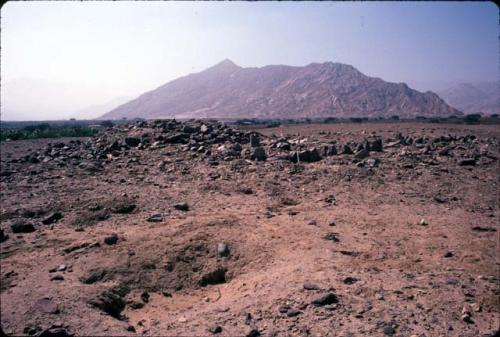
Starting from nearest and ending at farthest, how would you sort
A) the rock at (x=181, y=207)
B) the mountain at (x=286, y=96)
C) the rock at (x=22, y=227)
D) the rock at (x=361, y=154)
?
1. the rock at (x=22, y=227)
2. the rock at (x=181, y=207)
3. the rock at (x=361, y=154)
4. the mountain at (x=286, y=96)

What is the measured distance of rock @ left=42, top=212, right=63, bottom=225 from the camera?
7.59m

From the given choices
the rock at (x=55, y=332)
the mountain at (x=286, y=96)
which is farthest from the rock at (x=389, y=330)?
the mountain at (x=286, y=96)

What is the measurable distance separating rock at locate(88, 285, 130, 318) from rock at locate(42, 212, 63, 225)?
3.09 metres

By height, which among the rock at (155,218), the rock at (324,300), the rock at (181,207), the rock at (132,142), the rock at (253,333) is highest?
the rock at (132,142)

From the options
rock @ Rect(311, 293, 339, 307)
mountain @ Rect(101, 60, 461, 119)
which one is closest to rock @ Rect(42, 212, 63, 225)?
rock @ Rect(311, 293, 339, 307)

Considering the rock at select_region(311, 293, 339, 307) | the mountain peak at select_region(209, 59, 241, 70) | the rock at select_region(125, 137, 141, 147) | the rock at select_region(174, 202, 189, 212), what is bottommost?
the rock at select_region(311, 293, 339, 307)

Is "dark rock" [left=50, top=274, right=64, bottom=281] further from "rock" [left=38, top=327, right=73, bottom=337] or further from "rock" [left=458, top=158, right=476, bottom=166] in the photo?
"rock" [left=458, top=158, right=476, bottom=166]

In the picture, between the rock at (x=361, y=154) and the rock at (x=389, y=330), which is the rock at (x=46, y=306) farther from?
the rock at (x=361, y=154)

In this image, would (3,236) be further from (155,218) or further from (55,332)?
(55,332)

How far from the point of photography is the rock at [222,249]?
6309 mm

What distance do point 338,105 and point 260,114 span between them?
22108mm

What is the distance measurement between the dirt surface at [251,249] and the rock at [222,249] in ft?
0.08

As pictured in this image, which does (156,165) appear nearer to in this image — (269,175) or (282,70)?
(269,175)

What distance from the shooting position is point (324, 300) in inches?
192
